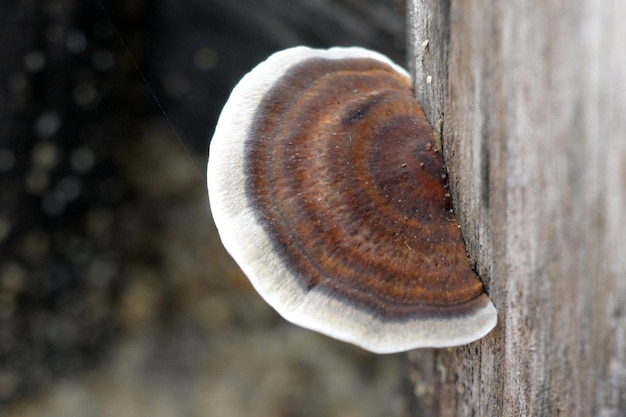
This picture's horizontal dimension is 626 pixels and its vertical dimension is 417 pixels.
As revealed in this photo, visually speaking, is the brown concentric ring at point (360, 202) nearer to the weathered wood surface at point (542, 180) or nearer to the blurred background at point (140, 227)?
the weathered wood surface at point (542, 180)

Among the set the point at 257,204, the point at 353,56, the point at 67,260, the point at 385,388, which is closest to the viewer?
the point at 257,204

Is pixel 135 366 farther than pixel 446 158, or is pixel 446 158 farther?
pixel 135 366

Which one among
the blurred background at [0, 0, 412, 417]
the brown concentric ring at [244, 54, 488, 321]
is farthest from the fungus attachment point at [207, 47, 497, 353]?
the blurred background at [0, 0, 412, 417]

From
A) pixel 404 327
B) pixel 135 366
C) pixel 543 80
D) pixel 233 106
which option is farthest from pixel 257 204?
pixel 135 366

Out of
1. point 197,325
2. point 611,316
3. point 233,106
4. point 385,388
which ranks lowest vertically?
point 385,388

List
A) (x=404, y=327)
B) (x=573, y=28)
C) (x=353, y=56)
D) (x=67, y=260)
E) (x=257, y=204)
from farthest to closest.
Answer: (x=67, y=260) → (x=353, y=56) → (x=257, y=204) → (x=404, y=327) → (x=573, y=28)

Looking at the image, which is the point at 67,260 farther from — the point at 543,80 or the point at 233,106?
the point at 543,80

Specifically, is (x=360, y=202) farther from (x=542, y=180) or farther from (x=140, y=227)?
(x=140, y=227)

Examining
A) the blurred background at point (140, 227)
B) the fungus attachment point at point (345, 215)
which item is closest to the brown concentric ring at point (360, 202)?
the fungus attachment point at point (345, 215)

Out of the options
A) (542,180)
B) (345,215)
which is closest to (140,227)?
(345,215)
